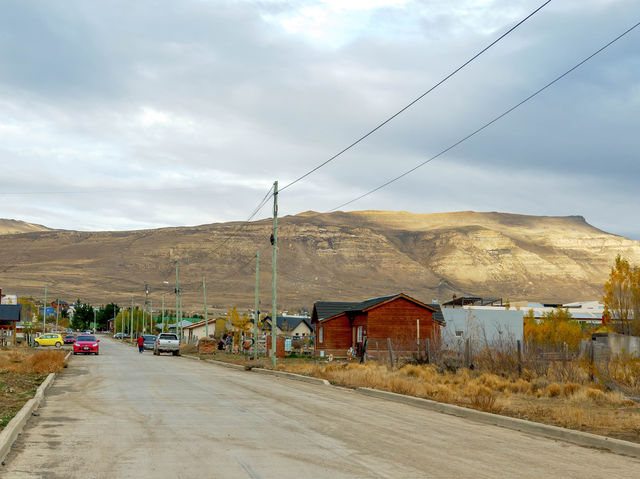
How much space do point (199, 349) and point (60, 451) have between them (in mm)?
51863

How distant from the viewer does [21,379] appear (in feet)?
80.5

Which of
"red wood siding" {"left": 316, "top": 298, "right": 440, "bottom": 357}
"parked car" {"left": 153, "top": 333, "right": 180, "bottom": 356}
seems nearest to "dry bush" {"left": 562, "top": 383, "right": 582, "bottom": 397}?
"red wood siding" {"left": 316, "top": 298, "right": 440, "bottom": 357}

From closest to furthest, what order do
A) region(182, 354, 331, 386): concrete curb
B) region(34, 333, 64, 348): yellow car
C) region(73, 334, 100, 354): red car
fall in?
1. region(182, 354, 331, 386): concrete curb
2. region(73, 334, 100, 354): red car
3. region(34, 333, 64, 348): yellow car

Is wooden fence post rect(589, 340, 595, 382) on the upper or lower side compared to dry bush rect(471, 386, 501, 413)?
upper

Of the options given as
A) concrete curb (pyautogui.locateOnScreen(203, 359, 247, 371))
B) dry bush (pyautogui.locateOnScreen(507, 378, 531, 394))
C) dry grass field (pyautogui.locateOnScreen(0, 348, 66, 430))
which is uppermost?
dry grass field (pyautogui.locateOnScreen(0, 348, 66, 430))

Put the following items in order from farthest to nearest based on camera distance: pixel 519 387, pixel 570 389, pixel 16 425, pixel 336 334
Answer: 1. pixel 336 334
2. pixel 519 387
3. pixel 570 389
4. pixel 16 425

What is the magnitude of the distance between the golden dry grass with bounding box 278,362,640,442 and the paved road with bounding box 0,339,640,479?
1701 millimetres

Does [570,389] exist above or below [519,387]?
above

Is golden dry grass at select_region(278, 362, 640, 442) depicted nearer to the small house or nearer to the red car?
the red car

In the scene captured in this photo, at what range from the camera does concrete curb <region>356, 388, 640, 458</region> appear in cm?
1218

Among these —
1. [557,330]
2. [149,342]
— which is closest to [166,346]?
[149,342]

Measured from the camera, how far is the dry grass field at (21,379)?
15.7 meters

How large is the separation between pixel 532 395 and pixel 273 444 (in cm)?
1245

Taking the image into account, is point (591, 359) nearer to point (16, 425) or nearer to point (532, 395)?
point (532, 395)
